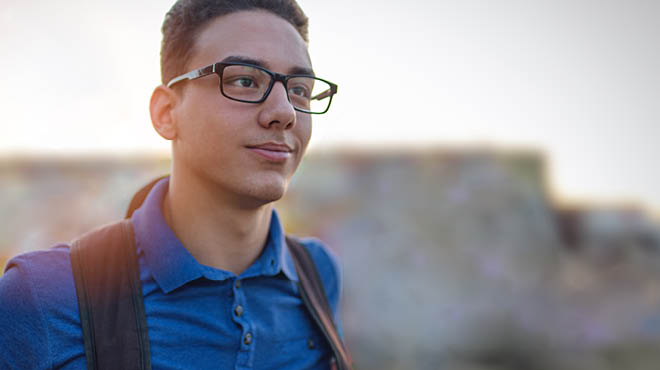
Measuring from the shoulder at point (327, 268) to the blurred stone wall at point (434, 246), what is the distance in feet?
17.9

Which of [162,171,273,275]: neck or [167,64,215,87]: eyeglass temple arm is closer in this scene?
[167,64,215,87]: eyeglass temple arm

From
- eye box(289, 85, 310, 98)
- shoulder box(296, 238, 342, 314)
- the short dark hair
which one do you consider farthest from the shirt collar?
eye box(289, 85, 310, 98)

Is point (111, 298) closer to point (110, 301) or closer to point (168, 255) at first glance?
point (110, 301)

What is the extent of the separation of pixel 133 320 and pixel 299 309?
2.60 feet

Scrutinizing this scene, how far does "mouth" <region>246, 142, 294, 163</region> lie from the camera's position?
5.91 feet

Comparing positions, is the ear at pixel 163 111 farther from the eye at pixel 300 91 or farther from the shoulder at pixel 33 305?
the shoulder at pixel 33 305

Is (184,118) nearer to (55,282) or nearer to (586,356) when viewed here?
(55,282)

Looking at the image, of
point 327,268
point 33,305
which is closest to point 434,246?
point 327,268

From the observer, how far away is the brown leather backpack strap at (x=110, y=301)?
157 cm

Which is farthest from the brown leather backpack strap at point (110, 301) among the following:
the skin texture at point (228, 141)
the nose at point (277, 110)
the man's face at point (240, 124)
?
the nose at point (277, 110)

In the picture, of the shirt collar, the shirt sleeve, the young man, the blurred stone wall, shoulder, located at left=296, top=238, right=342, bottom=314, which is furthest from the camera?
the blurred stone wall

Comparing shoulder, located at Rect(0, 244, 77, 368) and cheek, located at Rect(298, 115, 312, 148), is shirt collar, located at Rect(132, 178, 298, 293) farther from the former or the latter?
cheek, located at Rect(298, 115, 312, 148)

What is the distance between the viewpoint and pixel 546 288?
991cm

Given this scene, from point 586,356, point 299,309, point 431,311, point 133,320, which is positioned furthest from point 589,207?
point 133,320
